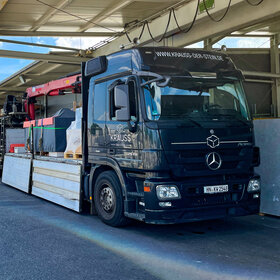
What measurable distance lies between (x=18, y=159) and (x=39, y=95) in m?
3.03

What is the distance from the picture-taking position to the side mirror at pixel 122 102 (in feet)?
19.5

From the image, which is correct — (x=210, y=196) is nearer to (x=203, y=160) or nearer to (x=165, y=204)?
(x=203, y=160)

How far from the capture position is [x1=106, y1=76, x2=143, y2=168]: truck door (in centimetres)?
593

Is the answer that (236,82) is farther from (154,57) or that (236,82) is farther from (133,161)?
(133,161)

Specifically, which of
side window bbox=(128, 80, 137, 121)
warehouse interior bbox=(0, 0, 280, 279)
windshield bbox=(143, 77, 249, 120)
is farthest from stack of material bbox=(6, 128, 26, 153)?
windshield bbox=(143, 77, 249, 120)

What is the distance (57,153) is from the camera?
9367mm

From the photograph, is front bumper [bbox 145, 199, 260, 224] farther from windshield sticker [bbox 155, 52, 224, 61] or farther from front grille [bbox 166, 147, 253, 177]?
windshield sticker [bbox 155, 52, 224, 61]

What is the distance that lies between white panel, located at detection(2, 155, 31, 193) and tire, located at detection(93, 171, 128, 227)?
422cm

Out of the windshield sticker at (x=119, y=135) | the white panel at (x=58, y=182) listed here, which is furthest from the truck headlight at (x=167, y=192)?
the white panel at (x=58, y=182)

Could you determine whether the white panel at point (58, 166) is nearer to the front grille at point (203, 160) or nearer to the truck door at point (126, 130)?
the truck door at point (126, 130)

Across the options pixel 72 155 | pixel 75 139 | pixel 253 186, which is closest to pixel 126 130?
pixel 253 186

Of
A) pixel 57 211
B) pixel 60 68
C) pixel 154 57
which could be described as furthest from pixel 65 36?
pixel 154 57

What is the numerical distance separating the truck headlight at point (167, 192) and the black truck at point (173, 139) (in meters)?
0.01

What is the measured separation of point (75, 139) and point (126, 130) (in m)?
2.42
